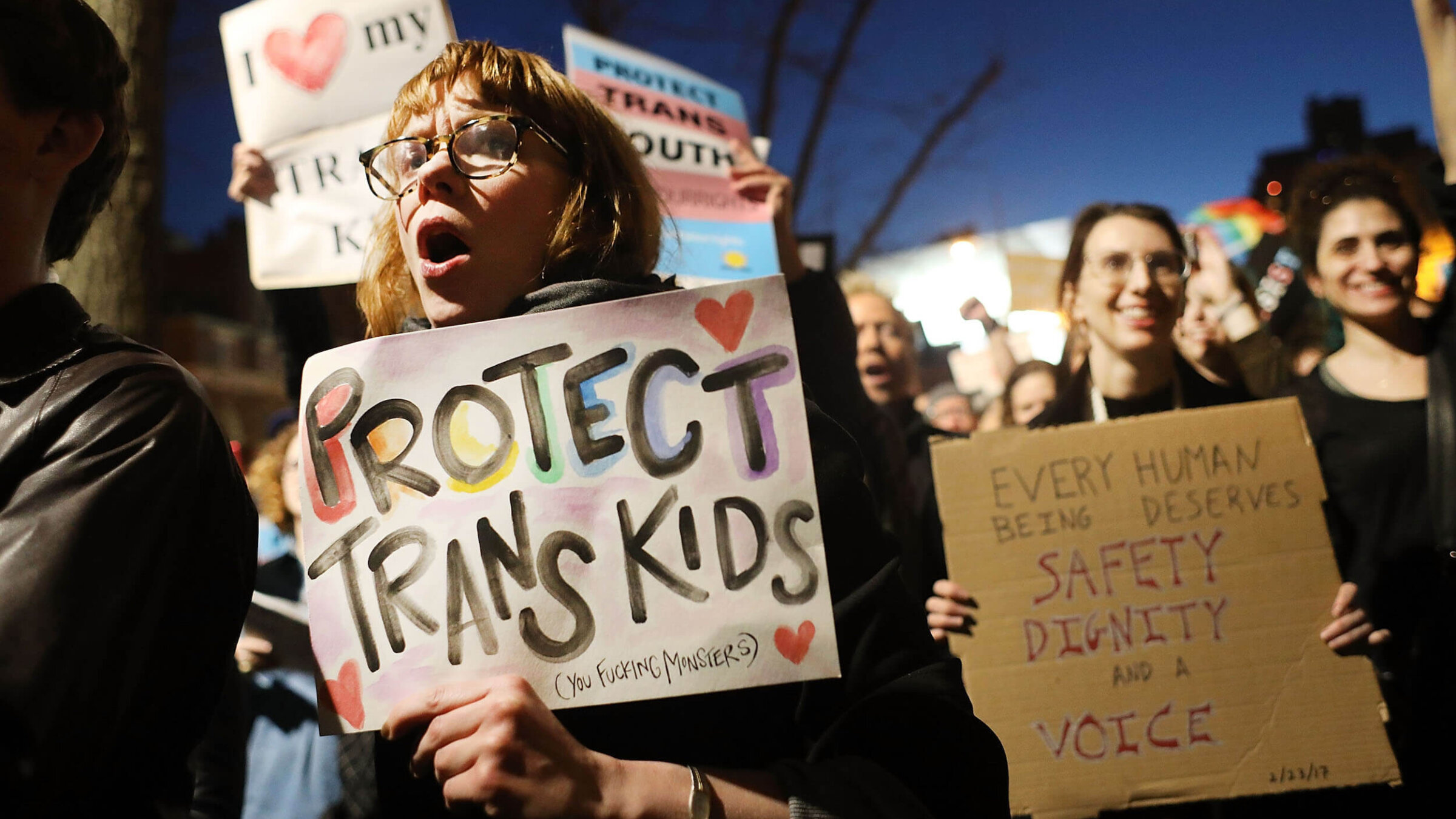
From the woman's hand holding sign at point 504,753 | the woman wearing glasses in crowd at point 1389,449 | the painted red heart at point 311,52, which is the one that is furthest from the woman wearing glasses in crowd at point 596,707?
the painted red heart at point 311,52

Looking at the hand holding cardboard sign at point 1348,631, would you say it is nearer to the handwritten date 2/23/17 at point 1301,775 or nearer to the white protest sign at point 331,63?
the handwritten date 2/23/17 at point 1301,775

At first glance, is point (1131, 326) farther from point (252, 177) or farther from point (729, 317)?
point (252, 177)

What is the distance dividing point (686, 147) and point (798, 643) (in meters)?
2.44

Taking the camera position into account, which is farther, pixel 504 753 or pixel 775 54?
pixel 775 54

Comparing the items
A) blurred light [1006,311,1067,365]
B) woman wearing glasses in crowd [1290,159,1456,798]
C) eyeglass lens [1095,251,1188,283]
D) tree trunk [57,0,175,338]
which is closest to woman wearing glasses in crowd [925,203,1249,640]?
eyeglass lens [1095,251,1188,283]

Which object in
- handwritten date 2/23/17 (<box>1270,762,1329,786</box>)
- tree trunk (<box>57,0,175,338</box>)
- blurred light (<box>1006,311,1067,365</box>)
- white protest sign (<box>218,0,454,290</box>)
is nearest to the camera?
handwritten date 2/23/17 (<box>1270,762,1329,786</box>)

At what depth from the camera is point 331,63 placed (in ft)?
8.80

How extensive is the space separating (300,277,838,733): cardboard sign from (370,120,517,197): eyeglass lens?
26 cm

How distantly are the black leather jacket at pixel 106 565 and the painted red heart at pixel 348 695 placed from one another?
12 centimetres

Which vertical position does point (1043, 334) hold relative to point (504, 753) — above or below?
above

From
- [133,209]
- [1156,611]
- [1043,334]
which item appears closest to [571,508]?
[1156,611]

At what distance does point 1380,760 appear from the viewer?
184 centimetres

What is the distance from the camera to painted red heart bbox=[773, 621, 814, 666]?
108 centimetres

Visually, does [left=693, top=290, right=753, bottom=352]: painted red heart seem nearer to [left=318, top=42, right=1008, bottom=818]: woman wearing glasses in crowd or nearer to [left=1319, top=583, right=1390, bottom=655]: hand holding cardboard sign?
[left=318, top=42, right=1008, bottom=818]: woman wearing glasses in crowd
